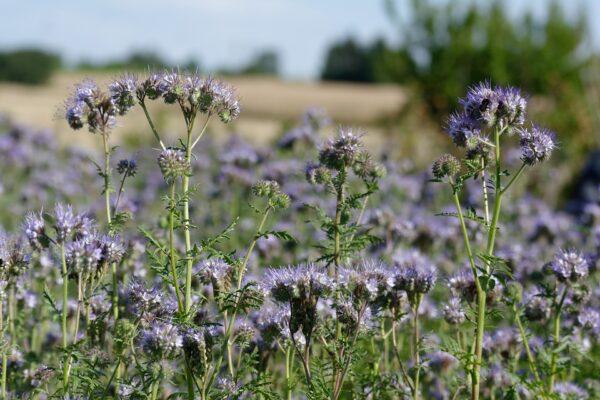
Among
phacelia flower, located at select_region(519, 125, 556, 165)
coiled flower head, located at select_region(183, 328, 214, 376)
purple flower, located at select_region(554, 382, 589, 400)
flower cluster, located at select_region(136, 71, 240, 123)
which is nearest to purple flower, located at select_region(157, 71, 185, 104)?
flower cluster, located at select_region(136, 71, 240, 123)

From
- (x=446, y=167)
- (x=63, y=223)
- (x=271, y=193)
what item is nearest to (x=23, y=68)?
(x=271, y=193)

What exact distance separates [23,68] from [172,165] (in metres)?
61.3

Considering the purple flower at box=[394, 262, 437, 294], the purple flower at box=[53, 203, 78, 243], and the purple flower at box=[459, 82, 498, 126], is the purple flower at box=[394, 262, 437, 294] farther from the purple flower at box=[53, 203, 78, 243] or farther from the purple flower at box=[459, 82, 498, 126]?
the purple flower at box=[53, 203, 78, 243]

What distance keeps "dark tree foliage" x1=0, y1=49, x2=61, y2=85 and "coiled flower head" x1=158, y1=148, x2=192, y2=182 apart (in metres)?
61.1

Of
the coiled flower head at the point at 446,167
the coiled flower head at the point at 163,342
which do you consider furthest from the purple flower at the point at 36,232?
the coiled flower head at the point at 446,167

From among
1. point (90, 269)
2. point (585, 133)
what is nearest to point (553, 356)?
point (90, 269)

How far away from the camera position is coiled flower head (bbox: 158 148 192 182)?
329cm

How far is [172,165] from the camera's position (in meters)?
3.30

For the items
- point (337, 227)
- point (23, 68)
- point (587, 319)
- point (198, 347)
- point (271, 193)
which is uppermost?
point (271, 193)

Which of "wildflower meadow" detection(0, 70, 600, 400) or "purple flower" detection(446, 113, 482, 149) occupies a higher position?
"purple flower" detection(446, 113, 482, 149)

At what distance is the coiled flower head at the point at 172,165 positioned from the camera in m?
3.29

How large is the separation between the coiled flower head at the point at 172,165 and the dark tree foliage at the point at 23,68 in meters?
61.1

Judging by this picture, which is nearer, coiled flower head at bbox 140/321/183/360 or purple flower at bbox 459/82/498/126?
coiled flower head at bbox 140/321/183/360

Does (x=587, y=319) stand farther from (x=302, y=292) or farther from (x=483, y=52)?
(x=483, y=52)
